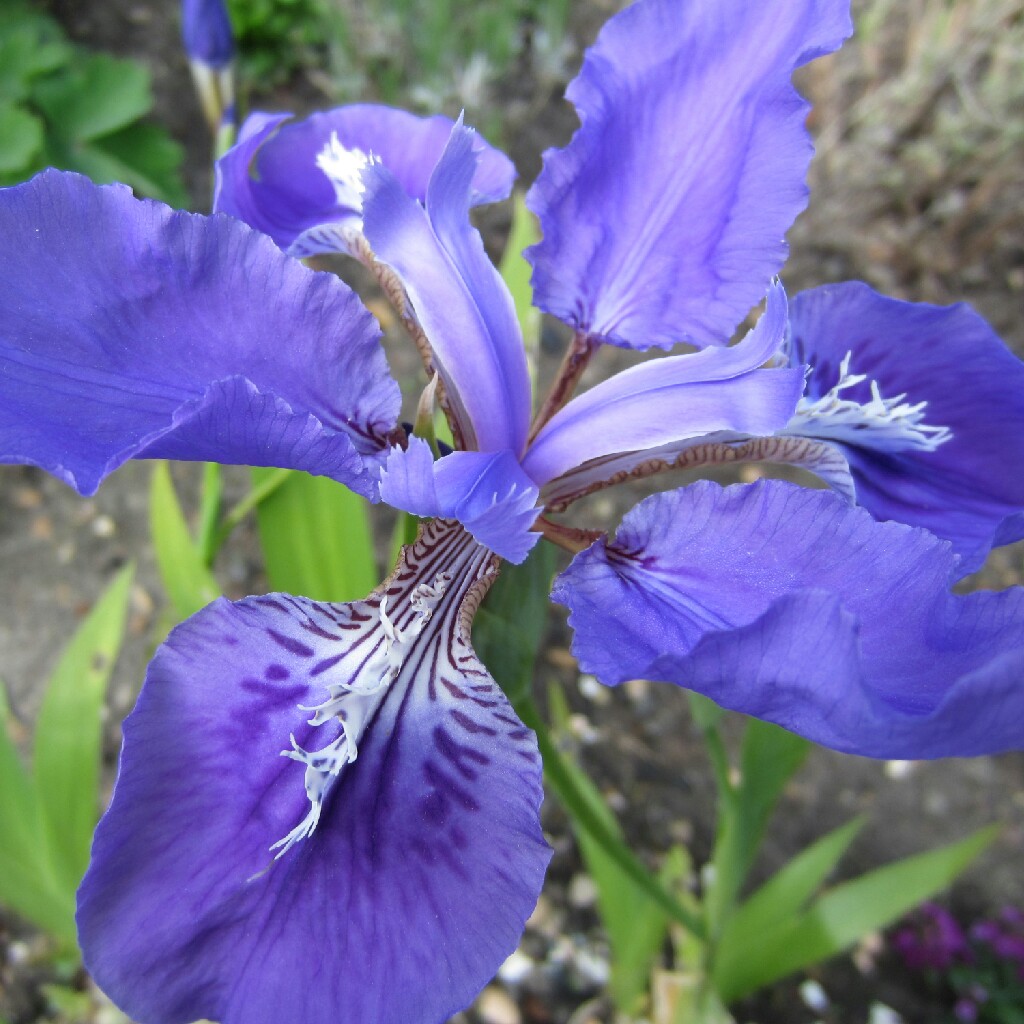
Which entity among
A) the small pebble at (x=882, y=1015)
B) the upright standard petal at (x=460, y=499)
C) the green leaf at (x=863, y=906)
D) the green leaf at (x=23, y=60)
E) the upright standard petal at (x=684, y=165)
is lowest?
the small pebble at (x=882, y=1015)

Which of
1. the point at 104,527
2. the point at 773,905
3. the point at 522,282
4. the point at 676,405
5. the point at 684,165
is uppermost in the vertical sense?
the point at 522,282

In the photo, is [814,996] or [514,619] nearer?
[514,619]

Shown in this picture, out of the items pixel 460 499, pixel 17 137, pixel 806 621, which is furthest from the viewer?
pixel 17 137

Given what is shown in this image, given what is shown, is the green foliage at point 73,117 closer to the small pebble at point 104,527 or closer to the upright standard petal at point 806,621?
the small pebble at point 104,527

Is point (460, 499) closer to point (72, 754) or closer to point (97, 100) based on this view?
point (72, 754)

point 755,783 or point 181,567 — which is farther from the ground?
point 181,567

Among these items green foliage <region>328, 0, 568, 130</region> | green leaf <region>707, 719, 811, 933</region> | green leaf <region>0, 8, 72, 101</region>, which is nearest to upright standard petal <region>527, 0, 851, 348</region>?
green leaf <region>707, 719, 811, 933</region>

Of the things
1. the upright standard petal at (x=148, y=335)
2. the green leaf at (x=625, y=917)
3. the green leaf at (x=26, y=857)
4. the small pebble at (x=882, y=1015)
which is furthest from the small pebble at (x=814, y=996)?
the upright standard petal at (x=148, y=335)

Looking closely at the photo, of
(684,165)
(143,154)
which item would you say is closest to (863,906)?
(684,165)
